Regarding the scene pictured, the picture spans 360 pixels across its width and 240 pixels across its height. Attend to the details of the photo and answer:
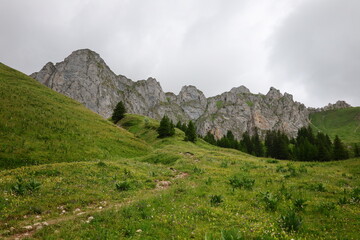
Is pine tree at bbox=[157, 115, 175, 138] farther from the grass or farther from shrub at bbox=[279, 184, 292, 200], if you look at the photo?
shrub at bbox=[279, 184, 292, 200]

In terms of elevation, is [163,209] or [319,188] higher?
[319,188]

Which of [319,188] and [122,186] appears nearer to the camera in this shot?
[319,188]

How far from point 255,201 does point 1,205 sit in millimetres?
13884

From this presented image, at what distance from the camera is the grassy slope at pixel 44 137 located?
73.5ft

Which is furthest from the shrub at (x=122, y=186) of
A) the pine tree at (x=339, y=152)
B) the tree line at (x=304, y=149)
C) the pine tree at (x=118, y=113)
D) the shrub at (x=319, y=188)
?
the pine tree at (x=339, y=152)

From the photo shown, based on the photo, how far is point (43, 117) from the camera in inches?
1302

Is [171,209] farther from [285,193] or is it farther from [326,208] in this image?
[326,208]

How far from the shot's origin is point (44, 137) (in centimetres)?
2708

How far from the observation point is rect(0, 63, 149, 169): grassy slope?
22.4 meters

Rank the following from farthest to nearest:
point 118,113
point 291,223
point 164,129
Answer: point 118,113
point 164,129
point 291,223

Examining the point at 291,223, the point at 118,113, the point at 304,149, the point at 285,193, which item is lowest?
the point at 291,223

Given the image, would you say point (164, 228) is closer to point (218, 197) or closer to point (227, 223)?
point (227, 223)

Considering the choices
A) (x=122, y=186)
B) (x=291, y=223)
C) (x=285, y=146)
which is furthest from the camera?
(x=285, y=146)

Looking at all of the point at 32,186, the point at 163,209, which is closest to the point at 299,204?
the point at 163,209
